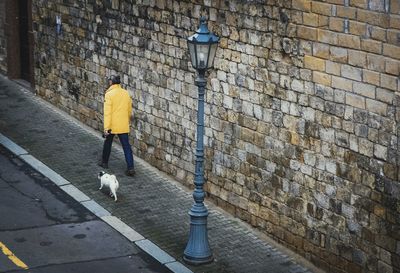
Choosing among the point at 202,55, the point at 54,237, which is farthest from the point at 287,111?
the point at 54,237

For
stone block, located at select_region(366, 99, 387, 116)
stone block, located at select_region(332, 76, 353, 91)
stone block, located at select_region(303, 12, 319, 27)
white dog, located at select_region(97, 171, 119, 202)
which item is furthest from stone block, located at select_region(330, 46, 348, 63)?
white dog, located at select_region(97, 171, 119, 202)

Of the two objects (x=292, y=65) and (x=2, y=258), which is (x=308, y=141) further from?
(x=2, y=258)

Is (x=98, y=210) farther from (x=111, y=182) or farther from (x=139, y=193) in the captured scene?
(x=139, y=193)

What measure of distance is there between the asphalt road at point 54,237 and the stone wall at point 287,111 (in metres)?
2.17

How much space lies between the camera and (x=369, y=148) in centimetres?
1270

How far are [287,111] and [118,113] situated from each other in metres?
3.85

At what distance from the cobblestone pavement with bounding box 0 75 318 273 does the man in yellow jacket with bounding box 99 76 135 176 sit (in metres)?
0.72

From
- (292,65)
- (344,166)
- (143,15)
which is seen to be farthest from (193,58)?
(143,15)

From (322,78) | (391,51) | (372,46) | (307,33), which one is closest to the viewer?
(391,51)

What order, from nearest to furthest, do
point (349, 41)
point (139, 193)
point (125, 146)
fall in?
point (349, 41) < point (139, 193) < point (125, 146)

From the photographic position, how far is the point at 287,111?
46.4 feet

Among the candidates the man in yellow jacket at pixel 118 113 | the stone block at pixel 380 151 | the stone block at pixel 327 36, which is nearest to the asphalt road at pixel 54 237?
Answer: the man in yellow jacket at pixel 118 113

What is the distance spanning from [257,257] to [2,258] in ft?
12.2

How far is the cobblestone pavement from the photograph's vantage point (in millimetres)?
14062
